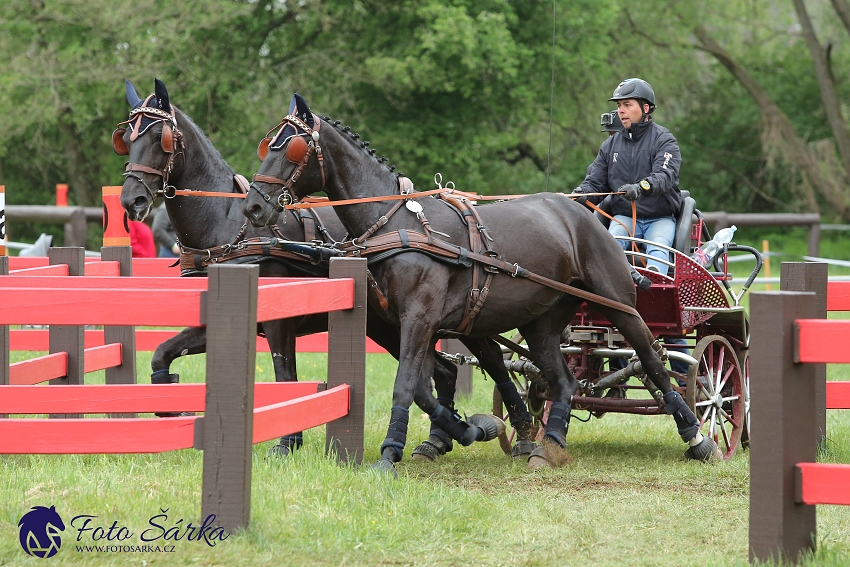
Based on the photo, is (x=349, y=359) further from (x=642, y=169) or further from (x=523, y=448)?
(x=642, y=169)

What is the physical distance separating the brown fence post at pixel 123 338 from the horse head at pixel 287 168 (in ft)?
6.56

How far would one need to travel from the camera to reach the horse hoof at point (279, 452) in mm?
5424

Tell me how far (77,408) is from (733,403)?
4495 millimetres

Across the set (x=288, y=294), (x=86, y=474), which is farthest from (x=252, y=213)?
(x=86, y=474)

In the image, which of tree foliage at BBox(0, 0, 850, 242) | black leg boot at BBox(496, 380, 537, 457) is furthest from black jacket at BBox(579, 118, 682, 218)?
tree foliage at BBox(0, 0, 850, 242)

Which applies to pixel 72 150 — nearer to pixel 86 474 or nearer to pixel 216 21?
pixel 216 21

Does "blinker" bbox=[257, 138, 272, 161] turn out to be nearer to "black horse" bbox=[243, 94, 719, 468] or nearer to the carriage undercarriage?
"black horse" bbox=[243, 94, 719, 468]

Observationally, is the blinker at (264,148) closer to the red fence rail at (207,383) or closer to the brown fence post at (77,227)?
the red fence rail at (207,383)

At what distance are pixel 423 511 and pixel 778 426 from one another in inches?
63.8

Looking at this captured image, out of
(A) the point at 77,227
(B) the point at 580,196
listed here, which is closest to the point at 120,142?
(B) the point at 580,196

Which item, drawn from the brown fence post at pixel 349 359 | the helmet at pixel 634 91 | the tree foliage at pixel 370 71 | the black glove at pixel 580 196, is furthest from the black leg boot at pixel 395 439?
the tree foliage at pixel 370 71

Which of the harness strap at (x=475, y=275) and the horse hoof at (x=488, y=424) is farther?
the horse hoof at (x=488, y=424)

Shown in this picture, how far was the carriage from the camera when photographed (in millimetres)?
6793

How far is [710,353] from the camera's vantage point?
7.16 meters
